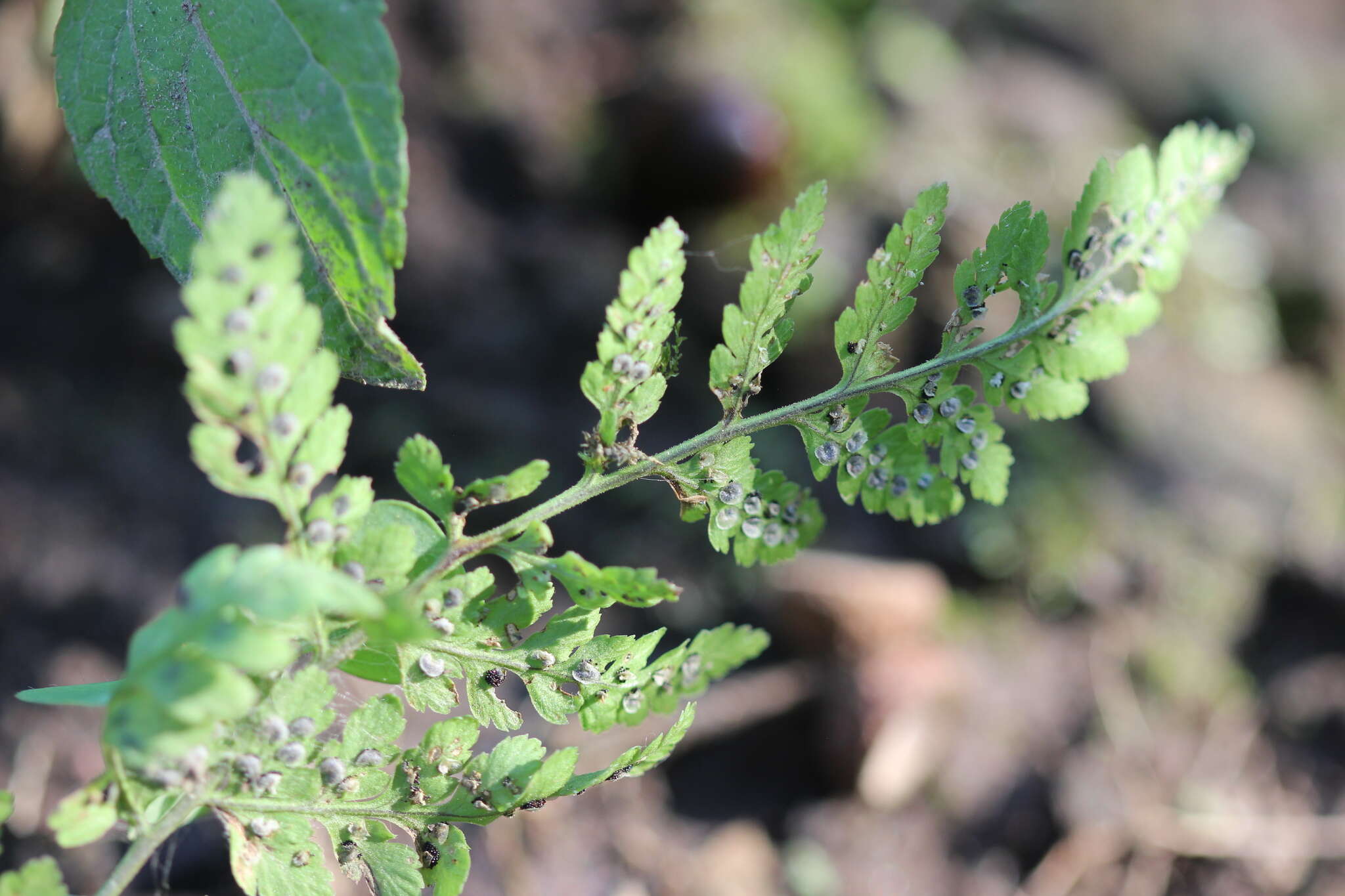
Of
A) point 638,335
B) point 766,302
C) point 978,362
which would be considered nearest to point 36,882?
point 638,335

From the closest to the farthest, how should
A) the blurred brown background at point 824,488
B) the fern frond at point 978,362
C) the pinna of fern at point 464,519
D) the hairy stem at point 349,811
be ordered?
the pinna of fern at point 464,519 < the hairy stem at point 349,811 < the fern frond at point 978,362 < the blurred brown background at point 824,488

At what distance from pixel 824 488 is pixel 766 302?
2.37m

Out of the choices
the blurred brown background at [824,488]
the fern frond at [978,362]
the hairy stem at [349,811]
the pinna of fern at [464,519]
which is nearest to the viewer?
the pinna of fern at [464,519]

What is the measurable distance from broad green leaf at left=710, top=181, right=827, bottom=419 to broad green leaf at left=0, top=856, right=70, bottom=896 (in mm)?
726

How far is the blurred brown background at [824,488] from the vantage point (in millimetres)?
2648

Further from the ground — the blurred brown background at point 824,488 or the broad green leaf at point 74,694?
the broad green leaf at point 74,694

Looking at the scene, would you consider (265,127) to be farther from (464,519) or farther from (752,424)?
(752,424)

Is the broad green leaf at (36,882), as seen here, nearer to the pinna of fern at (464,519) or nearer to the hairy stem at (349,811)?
the pinna of fern at (464,519)

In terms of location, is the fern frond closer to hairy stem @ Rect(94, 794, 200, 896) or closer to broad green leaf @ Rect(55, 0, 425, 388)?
broad green leaf @ Rect(55, 0, 425, 388)

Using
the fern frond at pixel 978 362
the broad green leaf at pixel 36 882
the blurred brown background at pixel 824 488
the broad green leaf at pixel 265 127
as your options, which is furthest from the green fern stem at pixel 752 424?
the blurred brown background at pixel 824 488

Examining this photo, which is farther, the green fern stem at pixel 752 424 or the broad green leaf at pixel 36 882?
the green fern stem at pixel 752 424

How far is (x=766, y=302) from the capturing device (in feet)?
3.29

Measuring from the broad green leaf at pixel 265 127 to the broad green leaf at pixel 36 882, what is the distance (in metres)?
0.53

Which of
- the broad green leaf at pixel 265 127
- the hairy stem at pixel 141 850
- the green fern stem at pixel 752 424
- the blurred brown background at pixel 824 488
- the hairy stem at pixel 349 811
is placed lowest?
the blurred brown background at pixel 824 488
